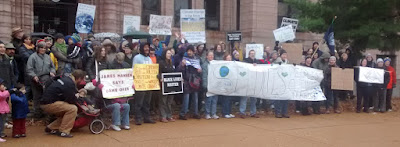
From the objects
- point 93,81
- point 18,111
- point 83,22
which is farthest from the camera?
point 83,22

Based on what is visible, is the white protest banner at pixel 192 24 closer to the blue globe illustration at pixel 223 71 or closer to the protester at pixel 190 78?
the blue globe illustration at pixel 223 71

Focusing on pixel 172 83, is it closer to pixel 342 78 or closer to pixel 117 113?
pixel 117 113

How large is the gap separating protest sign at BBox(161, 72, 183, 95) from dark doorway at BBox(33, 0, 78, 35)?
767 centimetres

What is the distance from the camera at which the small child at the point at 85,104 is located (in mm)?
7848

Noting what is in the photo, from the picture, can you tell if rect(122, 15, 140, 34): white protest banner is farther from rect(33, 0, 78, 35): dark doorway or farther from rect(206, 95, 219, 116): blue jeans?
rect(206, 95, 219, 116): blue jeans

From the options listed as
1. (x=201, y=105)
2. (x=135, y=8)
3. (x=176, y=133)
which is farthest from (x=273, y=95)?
(x=135, y=8)

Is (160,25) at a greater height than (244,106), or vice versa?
(160,25)

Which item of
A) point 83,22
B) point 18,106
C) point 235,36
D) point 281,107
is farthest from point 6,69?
point 235,36

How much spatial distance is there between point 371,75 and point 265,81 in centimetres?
381

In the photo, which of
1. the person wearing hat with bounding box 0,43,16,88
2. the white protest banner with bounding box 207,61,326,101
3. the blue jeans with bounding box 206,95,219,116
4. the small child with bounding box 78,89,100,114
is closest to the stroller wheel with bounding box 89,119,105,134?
the small child with bounding box 78,89,100,114

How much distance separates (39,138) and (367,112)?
9509 millimetres

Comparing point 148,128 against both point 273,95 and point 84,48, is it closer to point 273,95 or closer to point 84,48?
point 84,48

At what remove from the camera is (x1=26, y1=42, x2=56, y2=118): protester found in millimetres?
8289

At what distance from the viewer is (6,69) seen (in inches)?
314
